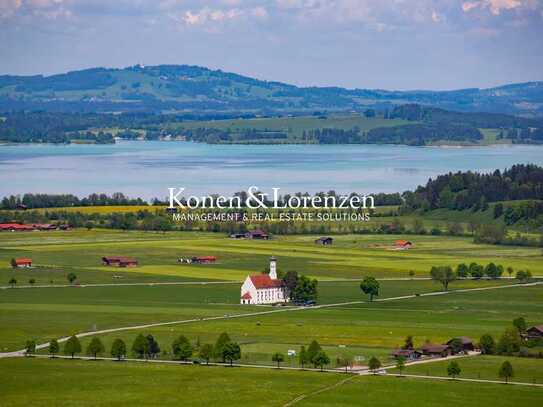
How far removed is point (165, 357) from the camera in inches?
2229

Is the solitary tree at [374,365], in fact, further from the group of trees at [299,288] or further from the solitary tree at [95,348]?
the group of trees at [299,288]

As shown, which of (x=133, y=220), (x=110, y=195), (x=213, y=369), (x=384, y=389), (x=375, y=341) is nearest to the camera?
(x=384, y=389)

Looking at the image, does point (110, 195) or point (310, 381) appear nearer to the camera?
point (310, 381)

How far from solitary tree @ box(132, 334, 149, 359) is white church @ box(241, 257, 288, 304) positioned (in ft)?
48.1

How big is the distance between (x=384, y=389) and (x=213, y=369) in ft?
22.1

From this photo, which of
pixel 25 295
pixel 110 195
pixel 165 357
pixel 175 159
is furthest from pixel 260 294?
pixel 175 159

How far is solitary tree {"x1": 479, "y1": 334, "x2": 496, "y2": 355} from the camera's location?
57219 mm

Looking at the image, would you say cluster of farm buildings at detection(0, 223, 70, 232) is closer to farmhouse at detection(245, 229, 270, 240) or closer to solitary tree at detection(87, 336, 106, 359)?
farmhouse at detection(245, 229, 270, 240)

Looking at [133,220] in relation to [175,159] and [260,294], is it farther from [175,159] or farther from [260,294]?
[175,159]

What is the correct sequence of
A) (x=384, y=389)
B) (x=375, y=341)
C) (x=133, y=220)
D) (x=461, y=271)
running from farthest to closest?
(x=133, y=220)
(x=461, y=271)
(x=375, y=341)
(x=384, y=389)

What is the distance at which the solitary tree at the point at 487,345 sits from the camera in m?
57.2

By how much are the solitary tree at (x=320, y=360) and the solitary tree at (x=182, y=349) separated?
180 inches

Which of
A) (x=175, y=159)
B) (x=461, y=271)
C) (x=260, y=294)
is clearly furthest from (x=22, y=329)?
(x=175, y=159)

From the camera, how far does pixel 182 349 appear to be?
55906mm
